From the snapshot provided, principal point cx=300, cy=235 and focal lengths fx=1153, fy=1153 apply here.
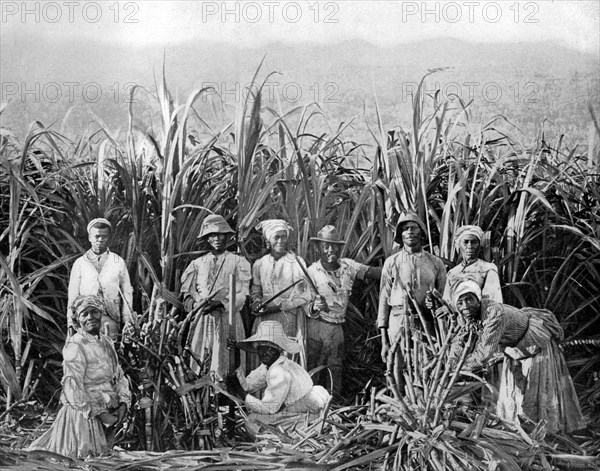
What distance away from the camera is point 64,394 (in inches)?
280

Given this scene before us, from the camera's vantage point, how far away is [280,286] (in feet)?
24.1

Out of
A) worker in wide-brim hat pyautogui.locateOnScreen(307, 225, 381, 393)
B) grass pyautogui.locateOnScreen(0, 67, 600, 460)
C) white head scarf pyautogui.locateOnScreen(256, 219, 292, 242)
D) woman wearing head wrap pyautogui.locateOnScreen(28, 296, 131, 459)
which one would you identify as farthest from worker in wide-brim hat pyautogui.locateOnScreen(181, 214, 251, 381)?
woman wearing head wrap pyautogui.locateOnScreen(28, 296, 131, 459)

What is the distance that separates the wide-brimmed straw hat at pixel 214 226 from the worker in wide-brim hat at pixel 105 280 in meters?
0.57

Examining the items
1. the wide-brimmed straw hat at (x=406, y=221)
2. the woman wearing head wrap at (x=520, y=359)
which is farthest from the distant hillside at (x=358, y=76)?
the woman wearing head wrap at (x=520, y=359)

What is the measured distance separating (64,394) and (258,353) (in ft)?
4.00

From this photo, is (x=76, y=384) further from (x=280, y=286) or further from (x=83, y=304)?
(x=280, y=286)

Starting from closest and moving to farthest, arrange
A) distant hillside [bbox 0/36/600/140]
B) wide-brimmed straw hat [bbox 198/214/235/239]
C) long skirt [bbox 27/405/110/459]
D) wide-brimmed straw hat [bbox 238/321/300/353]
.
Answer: long skirt [bbox 27/405/110/459] < wide-brimmed straw hat [bbox 238/321/300/353] < wide-brimmed straw hat [bbox 198/214/235/239] < distant hillside [bbox 0/36/600/140]

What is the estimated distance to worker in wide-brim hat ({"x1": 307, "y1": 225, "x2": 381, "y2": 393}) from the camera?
7.33m

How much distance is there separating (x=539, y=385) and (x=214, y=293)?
211 cm

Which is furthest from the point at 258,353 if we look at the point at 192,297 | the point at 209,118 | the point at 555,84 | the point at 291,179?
the point at 555,84

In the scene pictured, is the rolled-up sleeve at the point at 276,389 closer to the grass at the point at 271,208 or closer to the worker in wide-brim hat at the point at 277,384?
the worker in wide-brim hat at the point at 277,384

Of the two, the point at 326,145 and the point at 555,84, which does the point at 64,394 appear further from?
the point at 555,84

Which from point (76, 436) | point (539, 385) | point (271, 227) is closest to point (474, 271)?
point (539, 385)

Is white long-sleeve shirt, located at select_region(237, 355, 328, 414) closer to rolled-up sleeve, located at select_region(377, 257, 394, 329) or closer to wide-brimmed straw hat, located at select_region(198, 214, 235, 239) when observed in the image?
rolled-up sleeve, located at select_region(377, 257, 394, 329)
